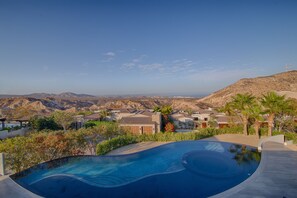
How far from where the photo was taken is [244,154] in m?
14.4

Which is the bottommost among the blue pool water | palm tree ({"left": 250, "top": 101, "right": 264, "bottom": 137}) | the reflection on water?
the blue pool water

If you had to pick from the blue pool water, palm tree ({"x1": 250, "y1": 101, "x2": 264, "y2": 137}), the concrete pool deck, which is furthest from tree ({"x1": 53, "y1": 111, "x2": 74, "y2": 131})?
palm tree ({"x1": 250, "y1": 101, "x2": 264, "y2": 137})

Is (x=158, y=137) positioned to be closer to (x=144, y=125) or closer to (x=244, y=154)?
(x=244, y=154)

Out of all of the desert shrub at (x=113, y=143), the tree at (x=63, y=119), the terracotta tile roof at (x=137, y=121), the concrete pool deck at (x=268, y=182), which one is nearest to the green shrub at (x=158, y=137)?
the desert shrub at (x=113, y=143)

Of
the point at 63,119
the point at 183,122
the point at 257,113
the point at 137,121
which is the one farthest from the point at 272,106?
the point at 63,119

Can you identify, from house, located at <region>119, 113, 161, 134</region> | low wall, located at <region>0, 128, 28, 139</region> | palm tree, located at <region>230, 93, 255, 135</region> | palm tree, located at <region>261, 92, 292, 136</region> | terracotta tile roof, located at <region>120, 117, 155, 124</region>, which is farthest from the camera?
terracotta tile roof, located at <region>120, 117, 155, 124</region>

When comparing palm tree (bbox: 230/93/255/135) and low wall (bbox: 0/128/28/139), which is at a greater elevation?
palm tree (bbox: 230/93/255/135)

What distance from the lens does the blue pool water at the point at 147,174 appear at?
964cm

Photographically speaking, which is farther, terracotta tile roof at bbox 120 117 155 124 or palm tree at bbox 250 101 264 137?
terracotta tile roof at bbox 120 117 155 124

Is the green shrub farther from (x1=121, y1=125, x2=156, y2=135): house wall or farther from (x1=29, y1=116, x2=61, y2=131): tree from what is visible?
(x1=29, y1=116, x2=61, y2=131): tree

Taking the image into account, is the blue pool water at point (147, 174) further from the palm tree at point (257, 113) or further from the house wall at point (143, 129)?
the house wall at point (143, 129)

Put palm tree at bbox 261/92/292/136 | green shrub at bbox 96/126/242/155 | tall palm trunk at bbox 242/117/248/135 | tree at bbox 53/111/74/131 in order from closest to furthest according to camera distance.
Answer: green shrub at bbox 96/126/242/155
palm tree at bbox 261/92/292/136
tall palm trunk at bbox 242/117/248/135
tree at bbox 53/111/74/131

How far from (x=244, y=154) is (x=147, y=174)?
7.40 meters

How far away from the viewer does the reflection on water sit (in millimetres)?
13060
